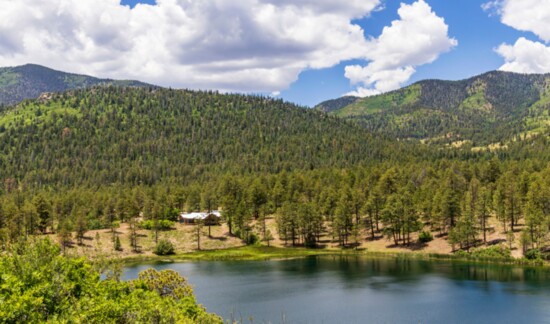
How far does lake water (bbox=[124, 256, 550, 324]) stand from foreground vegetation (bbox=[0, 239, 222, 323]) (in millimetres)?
31117

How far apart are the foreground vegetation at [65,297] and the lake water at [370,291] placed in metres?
31.1

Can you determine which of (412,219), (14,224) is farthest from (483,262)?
(14,224)

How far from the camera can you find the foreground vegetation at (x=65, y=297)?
1346 inches

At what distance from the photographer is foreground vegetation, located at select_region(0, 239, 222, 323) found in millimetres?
34188

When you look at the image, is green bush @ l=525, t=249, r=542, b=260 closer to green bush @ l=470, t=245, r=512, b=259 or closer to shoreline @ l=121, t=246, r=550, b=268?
green bush @ l=470, t=245, r=512, b=259

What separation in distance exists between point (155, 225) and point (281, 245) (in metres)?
42.3

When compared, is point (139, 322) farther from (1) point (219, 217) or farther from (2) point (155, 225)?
(1) point (219, 217)

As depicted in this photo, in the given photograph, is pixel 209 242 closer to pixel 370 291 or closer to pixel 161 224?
pixel 161 224

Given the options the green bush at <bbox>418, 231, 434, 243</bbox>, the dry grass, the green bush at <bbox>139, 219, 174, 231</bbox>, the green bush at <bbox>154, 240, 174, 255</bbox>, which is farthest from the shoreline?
the green bush at <bbox>139, 219, 174, 231</bbox>

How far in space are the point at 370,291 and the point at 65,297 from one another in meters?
67.6

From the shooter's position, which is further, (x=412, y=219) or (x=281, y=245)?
(x=281, y=245)

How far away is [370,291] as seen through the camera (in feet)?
311

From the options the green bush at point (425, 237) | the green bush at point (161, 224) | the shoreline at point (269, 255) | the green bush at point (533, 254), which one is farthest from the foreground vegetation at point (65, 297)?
the green bush at point (161, 224)

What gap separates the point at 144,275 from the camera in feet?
210
